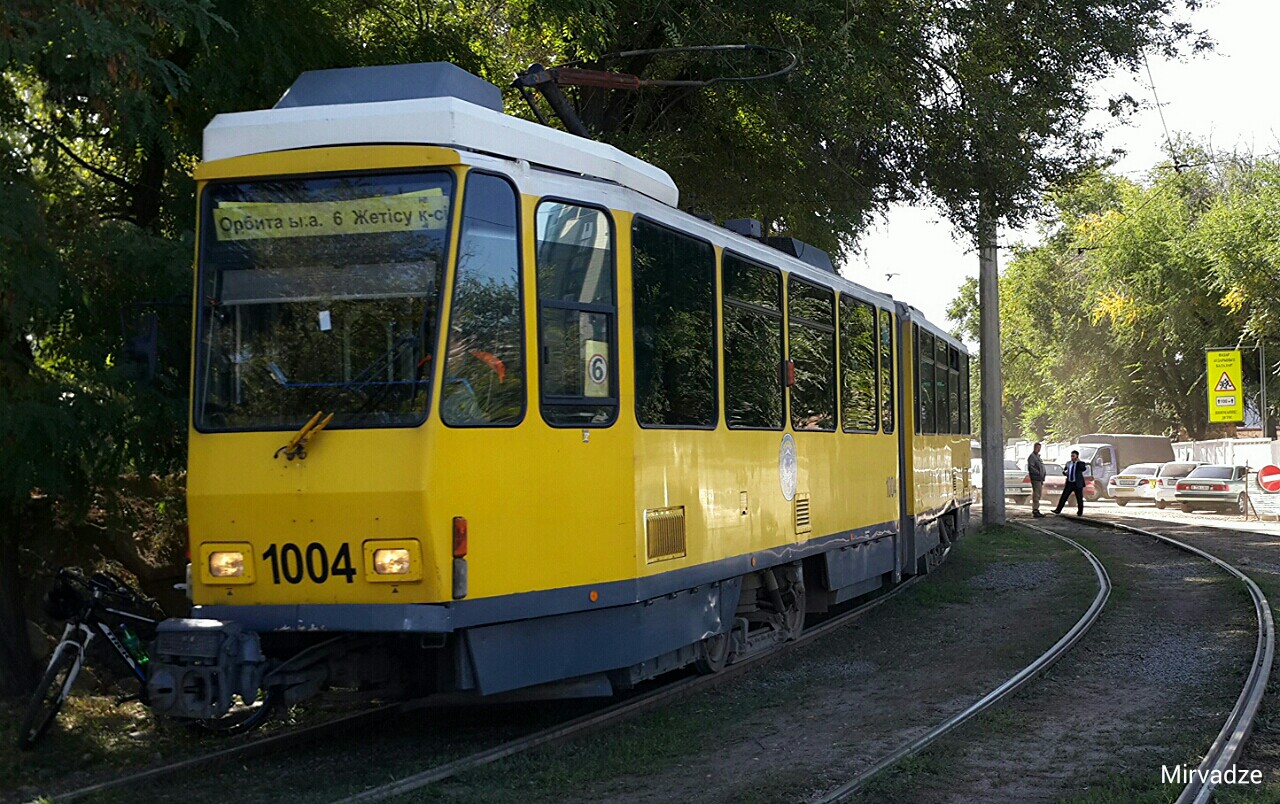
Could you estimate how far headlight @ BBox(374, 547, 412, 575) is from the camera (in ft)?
23.5

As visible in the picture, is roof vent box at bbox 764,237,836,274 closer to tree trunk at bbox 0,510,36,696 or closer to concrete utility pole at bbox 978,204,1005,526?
tree trunk at bbox 0,510,36,696

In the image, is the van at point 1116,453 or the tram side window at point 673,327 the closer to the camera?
the tram side window at point 673,327

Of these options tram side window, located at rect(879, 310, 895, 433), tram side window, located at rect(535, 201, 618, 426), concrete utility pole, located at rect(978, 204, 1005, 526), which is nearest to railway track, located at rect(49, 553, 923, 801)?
tram side window, located at rect(535, 201, 618, 426)

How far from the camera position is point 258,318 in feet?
24.8

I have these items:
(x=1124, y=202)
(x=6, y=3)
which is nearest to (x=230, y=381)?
(x=6, y=3)

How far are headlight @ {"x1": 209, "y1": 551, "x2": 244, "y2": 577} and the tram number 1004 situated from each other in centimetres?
14

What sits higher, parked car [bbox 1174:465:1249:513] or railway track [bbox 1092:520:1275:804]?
parked car [bbox 1174:465:1249:513]

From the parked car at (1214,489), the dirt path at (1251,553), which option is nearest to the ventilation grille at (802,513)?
the dirt path at (1251,553)

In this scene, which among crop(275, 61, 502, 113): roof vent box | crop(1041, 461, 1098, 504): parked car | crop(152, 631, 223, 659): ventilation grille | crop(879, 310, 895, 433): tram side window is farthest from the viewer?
crop(1041, 461, 1098, 504): parked car

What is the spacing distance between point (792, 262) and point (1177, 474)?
107 ft

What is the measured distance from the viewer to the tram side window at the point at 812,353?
36.6 feet

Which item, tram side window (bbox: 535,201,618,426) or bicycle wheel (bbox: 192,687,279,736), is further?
tram side window (bbox: 535,201,618,426)

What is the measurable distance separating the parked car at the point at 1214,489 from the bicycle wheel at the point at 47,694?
33589 millimetres

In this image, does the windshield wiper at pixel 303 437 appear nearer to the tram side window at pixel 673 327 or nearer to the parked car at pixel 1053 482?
the tram side window at pixel 673 327
